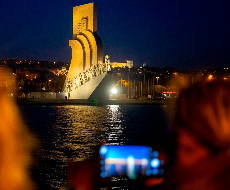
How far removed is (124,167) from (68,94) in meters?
33.2

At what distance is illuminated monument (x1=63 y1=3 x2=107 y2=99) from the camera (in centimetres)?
3312

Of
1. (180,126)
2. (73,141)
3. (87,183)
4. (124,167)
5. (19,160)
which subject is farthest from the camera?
(73,141)

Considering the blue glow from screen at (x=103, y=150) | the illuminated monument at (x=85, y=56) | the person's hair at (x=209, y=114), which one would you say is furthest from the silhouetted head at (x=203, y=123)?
the illuminated monument at (x=85, y=56)

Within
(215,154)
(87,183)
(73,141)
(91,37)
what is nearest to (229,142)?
(215,154)

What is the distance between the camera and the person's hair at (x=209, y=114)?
0.81 m

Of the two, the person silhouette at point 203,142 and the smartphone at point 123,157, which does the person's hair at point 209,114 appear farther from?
the smartphone at point 123,157

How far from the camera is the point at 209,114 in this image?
0.82 m

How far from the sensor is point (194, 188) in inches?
30.9

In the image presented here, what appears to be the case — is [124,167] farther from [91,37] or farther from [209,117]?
[91,37]

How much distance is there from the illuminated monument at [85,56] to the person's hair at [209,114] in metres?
31.9

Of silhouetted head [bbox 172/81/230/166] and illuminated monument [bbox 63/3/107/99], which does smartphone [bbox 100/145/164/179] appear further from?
illuminated monument [bbox 63/3/107/99]

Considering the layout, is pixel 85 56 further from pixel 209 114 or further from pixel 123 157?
pixel 209 114

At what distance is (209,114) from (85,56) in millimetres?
34633

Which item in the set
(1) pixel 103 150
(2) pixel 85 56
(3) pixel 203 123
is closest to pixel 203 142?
(3) pixel 203 123
